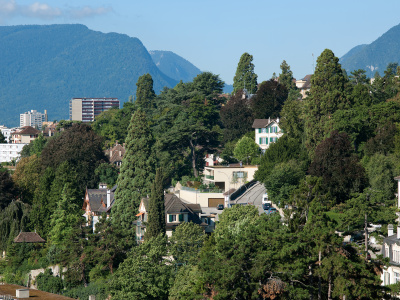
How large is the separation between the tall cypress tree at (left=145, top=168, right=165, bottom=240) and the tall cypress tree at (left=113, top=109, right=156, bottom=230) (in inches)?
371

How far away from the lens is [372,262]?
42188 millimetres

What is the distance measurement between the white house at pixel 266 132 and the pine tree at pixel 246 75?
30.3 m

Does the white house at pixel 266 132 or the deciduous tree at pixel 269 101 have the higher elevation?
the deciduous tree at pixel 269 101

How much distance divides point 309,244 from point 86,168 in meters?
56.2

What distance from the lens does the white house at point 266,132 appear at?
318ft

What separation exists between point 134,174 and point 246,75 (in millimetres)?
53235

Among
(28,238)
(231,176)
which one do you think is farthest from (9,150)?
(28,238)

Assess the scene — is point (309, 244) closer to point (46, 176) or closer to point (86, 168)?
point (46, 176)

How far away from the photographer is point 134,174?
258 ft

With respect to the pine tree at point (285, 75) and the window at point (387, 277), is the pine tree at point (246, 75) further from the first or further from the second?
→ the window at point (387, 277)

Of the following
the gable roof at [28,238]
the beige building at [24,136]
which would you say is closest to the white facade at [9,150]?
the beige building at [24,136]

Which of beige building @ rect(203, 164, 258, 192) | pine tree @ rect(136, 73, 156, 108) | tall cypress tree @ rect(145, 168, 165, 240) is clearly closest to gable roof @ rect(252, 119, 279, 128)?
beige building @ rect(203, 164, 258, 192)

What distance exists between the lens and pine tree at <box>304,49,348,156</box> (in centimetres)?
7994

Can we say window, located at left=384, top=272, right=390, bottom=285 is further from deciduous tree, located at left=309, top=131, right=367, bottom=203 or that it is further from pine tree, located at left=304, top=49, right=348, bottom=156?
pine tree, located at left=304, top=49, right=348, bottom=156
